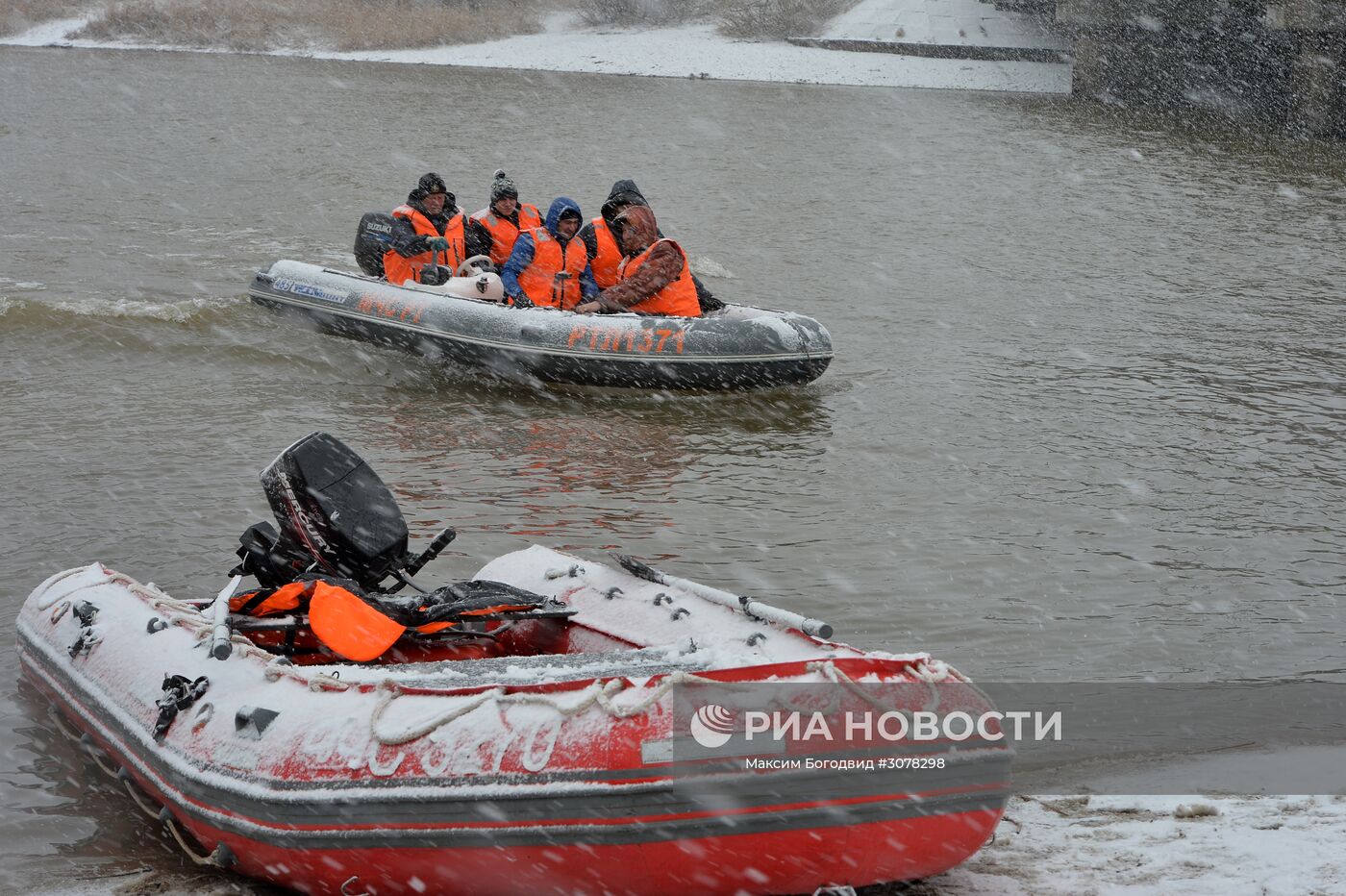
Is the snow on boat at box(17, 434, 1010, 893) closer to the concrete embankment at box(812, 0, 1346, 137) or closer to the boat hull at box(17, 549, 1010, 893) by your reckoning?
the boat hull at box(17, 549, 1010, 893)

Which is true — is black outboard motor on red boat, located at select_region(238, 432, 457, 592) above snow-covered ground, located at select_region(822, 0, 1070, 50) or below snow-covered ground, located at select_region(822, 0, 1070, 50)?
below

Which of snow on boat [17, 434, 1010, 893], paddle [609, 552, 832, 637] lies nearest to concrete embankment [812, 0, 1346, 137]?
paddle [609, 552, 832, 637]

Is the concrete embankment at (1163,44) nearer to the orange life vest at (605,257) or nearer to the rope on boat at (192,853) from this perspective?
the orange life vest at (605,257)

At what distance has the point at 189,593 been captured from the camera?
639 centimetres

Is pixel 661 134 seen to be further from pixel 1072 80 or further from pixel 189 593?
pixel 189 593

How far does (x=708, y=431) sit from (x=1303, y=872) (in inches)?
225

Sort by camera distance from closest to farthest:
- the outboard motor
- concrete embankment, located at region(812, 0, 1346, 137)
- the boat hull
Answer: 1. the boat hull
2. the outboard motor
3. concrete embankment, located at region(812, 0, 1346, 137)

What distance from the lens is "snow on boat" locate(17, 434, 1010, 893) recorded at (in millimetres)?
3510

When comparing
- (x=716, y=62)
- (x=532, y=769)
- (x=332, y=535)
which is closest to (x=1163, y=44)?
(x=716, y=62)

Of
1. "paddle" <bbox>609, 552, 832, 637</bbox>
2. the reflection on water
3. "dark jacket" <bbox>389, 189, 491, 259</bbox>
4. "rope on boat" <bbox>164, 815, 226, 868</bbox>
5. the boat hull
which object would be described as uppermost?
"dark jacket" <bbox>389, 189, 491, 259</bbox>

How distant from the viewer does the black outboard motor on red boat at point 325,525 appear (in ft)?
16.6

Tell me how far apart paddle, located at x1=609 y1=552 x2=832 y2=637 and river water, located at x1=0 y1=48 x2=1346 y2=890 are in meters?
1.27

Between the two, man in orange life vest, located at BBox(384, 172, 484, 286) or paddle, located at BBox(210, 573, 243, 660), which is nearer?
paddle, located at BBox(210, 573, 243, 660)

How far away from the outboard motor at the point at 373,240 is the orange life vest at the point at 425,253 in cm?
12
